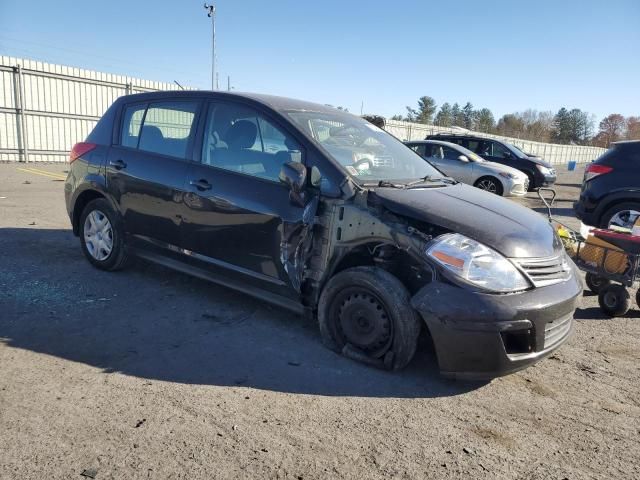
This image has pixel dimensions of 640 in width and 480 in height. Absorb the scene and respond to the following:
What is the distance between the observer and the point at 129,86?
19.8 m

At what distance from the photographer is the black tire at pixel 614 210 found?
25.9ft

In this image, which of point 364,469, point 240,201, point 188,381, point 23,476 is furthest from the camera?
point 240,201

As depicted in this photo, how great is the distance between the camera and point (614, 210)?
8.07 m

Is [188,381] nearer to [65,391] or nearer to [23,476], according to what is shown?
[65,391]

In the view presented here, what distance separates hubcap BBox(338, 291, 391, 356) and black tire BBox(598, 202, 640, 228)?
6.35 m

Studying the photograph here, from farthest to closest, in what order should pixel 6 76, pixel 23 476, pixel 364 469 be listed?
pixel 6 76, pixel 364 469, pixel 23 476

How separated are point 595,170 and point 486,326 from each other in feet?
21.8

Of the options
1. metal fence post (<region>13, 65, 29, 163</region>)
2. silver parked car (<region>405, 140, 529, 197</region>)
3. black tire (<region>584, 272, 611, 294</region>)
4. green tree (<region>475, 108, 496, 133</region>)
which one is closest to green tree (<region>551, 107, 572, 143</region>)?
green tree (<region>475, 108, 496, 133</region>)

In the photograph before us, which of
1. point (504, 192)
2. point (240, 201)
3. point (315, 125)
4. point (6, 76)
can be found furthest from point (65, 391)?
point (6, 76)

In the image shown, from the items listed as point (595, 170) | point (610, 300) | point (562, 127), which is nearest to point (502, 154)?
point (595, 170)

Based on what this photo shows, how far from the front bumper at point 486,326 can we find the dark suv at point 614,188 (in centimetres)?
586

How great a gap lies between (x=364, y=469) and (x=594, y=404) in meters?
1.67

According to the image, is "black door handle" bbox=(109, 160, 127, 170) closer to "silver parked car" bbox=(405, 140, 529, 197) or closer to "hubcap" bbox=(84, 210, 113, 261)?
"hubcap" bbox=(84, 210, 113, 261)

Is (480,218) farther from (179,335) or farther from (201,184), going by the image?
(179,335)
